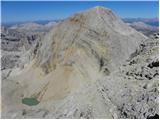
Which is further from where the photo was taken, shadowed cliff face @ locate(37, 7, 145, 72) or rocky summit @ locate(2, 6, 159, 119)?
shadowed cliff face @ locate(37, 7, 145, 72)

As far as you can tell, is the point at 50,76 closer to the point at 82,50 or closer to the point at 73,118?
the point at 82,50

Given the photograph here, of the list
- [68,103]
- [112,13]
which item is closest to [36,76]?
[112,13]

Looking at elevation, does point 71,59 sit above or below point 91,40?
below

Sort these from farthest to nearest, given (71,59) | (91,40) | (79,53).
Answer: (91,40) → (79,53) → (71,59)

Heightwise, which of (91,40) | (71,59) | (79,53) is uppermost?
(91,40)

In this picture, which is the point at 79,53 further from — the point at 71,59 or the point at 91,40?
the point at 91,40

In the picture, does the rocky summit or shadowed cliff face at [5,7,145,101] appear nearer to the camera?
the rocky summit

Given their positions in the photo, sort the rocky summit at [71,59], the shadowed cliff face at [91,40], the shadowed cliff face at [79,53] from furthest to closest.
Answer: the shadowed cliff face at [91,40]
the shadowed cliff face at [79,53]
the rocky summit at [71,59]

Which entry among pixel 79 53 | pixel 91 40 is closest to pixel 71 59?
pixel 79 53

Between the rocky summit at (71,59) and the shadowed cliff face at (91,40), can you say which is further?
the shadowed cliff face at (91,40)

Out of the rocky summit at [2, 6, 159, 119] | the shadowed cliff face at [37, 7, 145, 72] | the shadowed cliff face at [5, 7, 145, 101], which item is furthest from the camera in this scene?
the shadowed cliff face at [37, 7, 145, 72]

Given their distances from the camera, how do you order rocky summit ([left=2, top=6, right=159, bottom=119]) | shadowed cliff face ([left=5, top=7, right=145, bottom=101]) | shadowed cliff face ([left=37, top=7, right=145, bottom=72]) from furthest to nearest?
shadowed cliff face ([left=37, top=7, right=145, bottom=72]), shadowed cliff face ([left=5, top=7, right=145, bottom=101]), rocky summit ([left=2, top=6, right=159, bottom=119])
